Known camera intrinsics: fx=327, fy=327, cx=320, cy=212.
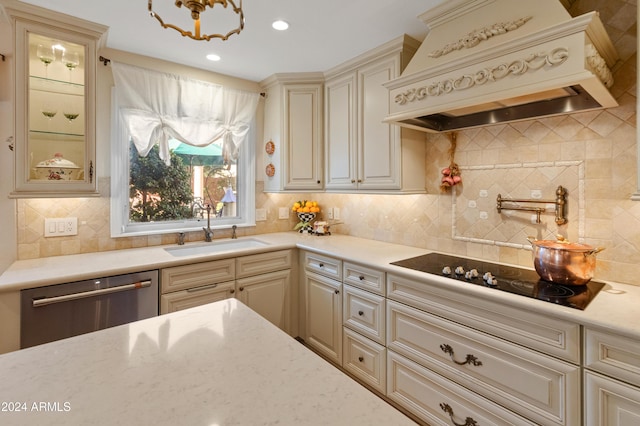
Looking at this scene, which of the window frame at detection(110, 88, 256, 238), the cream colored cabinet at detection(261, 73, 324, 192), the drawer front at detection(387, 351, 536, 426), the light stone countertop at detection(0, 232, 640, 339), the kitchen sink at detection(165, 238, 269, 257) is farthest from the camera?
the cream colored cabinet at detection(261, 73, 324, 192)

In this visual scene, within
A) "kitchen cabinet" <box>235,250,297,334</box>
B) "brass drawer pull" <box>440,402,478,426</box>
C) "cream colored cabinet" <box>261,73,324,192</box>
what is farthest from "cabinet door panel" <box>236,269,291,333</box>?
"brass drawer pull" <box>440,402,478,426</box>

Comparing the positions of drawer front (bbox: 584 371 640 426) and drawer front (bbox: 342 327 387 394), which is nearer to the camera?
drawer front (bbox: 584 371 640 426)

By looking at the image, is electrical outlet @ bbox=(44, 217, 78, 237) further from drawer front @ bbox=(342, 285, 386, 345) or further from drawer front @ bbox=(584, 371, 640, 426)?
drawer front @ bbox=(584, 371, 640, 426)

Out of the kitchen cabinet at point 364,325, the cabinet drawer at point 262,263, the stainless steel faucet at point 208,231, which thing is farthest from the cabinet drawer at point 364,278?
the stainless steel faucet at point 208,231

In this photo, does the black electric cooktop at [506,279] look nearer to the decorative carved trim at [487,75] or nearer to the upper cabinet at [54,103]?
the decorative carved trim at [487,75]

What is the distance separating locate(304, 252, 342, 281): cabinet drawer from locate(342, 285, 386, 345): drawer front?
131 millimetres

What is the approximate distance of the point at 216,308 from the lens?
48.5 inches

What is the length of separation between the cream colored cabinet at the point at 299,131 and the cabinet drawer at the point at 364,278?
0.96m

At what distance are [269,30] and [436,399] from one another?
7.92ft

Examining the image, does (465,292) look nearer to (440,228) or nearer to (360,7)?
(440,228)

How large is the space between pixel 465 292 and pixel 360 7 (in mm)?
1657

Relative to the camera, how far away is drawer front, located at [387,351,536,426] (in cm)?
153

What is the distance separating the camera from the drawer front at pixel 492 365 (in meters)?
1.31

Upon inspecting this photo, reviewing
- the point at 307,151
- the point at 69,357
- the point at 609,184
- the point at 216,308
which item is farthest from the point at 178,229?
the point at 609,184
